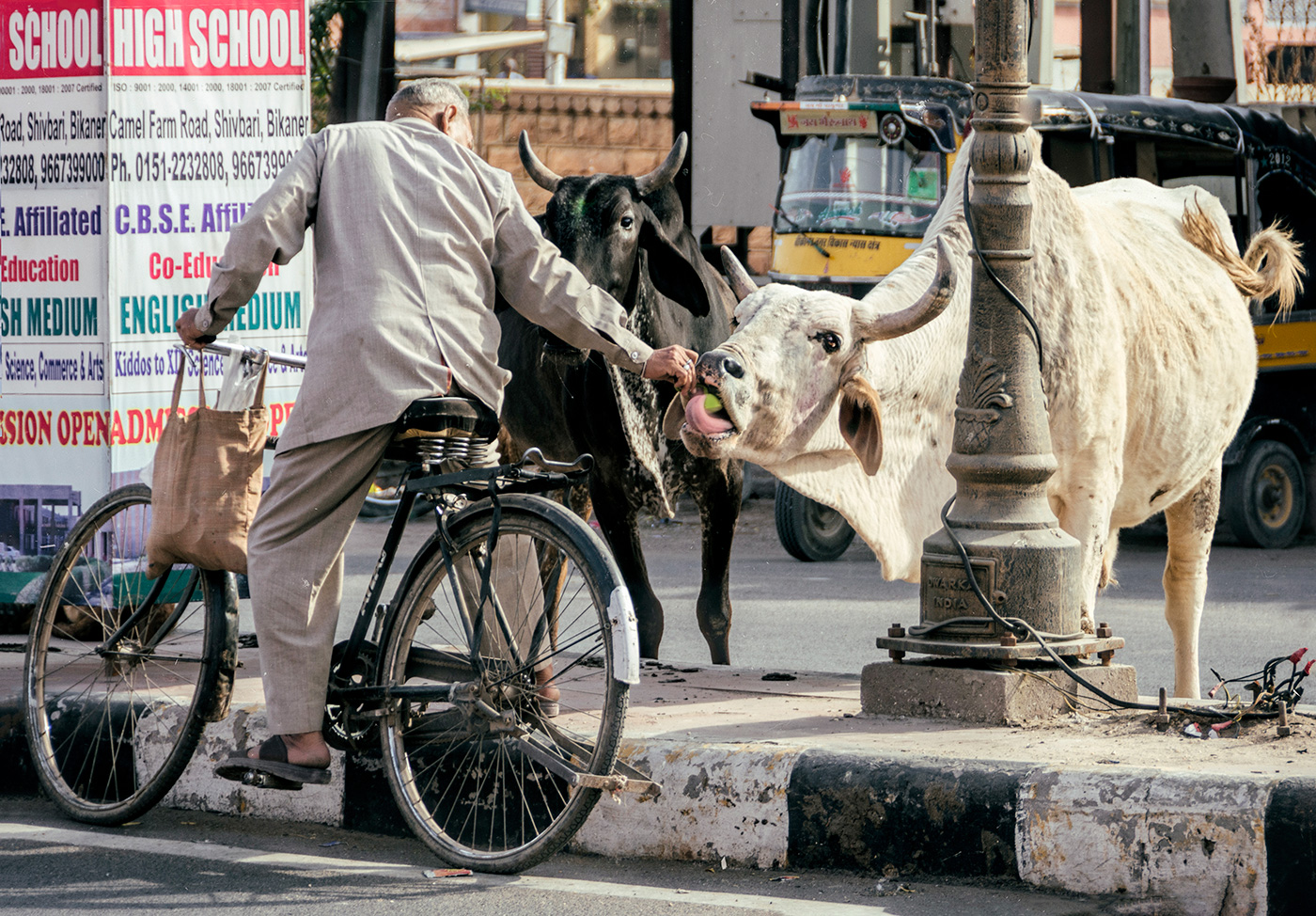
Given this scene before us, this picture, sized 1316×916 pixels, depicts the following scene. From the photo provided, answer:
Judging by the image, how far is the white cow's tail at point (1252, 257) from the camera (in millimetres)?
6625

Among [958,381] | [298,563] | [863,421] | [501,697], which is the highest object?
[958,381]

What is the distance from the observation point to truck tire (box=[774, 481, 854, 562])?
11.4m

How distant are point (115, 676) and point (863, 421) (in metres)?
2.24

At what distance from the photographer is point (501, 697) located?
4105 mm

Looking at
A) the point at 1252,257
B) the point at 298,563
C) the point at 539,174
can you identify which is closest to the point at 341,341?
the point at 298,563

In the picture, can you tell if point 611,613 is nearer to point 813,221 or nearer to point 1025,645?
point 1025,645

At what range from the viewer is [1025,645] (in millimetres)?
4832

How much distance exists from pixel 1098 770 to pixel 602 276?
9.52ft

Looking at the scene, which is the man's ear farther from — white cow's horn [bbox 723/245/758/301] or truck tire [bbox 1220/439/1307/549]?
truck tire [bbox 1220/439/1307/549]

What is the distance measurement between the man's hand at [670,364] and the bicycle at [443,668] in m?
0.31

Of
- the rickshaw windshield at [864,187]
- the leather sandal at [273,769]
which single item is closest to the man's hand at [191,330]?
the leather sandal at [273,769]

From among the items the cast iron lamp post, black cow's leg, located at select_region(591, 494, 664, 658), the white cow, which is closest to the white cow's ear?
the white cow

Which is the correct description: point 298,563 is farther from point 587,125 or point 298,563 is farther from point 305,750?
point 587,125

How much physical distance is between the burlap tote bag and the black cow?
72.9 inches
